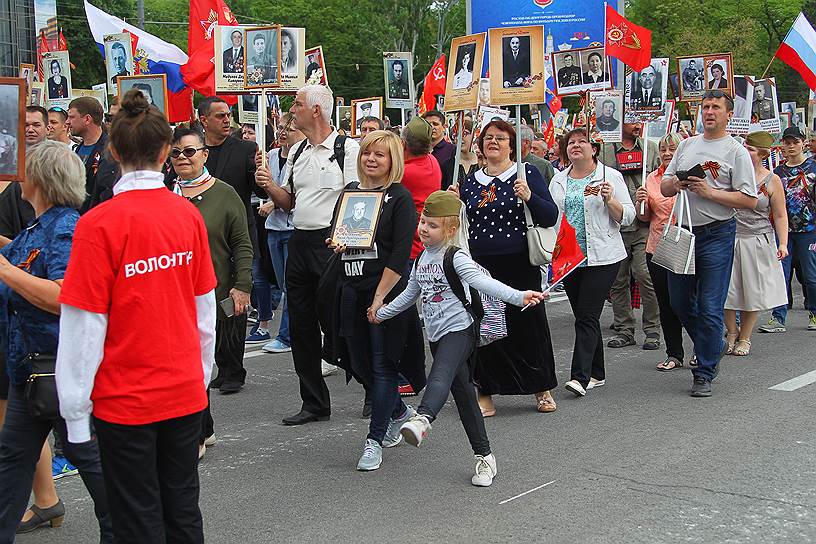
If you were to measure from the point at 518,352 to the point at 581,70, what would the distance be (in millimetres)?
5865

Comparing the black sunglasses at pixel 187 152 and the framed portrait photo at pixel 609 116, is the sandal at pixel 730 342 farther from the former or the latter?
the black sunglasses at pixel 187 152

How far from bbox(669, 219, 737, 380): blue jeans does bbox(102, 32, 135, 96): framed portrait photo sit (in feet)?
27.9

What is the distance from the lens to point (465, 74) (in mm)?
8414

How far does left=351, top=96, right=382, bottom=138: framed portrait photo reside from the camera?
15188mm

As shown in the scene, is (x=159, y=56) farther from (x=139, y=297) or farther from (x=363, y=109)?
(x=139, y=297)

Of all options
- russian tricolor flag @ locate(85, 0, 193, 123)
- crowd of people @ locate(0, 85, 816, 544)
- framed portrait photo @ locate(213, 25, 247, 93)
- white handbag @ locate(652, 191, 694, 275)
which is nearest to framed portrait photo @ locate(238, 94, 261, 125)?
russian tricolor flag @ locate(85, 0, 193, 123)

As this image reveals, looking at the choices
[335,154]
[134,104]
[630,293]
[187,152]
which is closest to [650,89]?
[630,293]

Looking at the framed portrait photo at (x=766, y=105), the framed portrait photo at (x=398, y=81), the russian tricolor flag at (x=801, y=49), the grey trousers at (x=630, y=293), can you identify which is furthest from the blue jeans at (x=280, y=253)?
the russian tricolor flag at (x=801, y=49)

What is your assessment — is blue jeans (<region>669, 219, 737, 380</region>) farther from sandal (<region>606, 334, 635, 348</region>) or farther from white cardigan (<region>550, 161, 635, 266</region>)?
sandal (<region>606, 334, 635, 348</region>)

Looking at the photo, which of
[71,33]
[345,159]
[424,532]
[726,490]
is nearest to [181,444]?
[424,532]

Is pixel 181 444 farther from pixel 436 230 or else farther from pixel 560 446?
pixel 560 446

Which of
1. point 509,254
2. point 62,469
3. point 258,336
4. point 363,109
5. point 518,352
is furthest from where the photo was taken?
point 363,109

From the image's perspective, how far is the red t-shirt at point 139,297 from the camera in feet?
11.3

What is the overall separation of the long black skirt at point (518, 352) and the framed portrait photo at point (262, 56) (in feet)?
7.77
